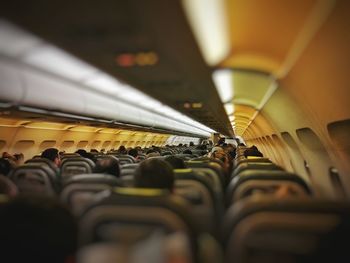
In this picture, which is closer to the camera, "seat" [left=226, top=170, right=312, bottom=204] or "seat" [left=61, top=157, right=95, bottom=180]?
"seat" [left=226, top=170, right=312, bottom=204]

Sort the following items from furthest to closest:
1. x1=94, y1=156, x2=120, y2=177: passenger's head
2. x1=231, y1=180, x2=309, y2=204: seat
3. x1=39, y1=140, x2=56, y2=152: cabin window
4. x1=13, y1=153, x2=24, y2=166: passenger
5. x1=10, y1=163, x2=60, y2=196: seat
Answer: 1. x1=39, y1=140, x2=56, y2=152: cabin window
2. x1=13, y1=153, x2=24, y2=166: passenger
3. x1=94, y1=156, x2=120, y2=177: passenger's head
4. x1=10, y1=163, x2=60, y2=196: seat
5. x1=231, y1=180, x2=309, y2=204: seat

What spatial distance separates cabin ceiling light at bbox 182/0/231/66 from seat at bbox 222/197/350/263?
4.47ft

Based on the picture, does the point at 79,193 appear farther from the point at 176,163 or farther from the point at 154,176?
the point at 176,163

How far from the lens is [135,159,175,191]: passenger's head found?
3.14 m

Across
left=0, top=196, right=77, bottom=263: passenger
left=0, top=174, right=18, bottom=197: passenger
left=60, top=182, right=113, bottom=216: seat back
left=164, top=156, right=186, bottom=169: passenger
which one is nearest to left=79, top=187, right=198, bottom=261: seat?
left=0, top=196, right=77, bottom=263: passenger

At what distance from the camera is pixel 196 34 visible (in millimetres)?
2922

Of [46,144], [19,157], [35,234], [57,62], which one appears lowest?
[35,234]

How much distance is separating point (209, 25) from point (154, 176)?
135 cm

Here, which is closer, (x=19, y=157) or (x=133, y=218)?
(x=133, y=218)

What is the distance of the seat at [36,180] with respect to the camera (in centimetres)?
479

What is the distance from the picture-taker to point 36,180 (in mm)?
4891

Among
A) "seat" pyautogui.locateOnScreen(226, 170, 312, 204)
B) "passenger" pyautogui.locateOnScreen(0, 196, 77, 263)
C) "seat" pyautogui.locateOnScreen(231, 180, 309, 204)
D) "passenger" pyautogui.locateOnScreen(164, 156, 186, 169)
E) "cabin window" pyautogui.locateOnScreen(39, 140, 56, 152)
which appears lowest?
"passenger" pyautogui.locateOnScreen(0, 196, 77, 263)

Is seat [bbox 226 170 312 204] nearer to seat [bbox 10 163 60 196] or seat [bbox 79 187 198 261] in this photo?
seat [bbox 79 187 198 261]

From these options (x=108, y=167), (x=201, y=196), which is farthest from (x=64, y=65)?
(x=201, y=196)
